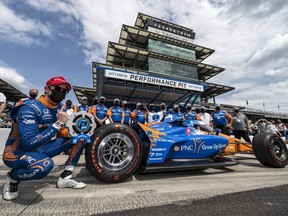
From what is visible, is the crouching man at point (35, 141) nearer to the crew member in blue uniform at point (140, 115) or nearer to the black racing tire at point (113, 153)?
the black racing tire at point (113, 153)

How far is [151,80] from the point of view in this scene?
1261 centimetres

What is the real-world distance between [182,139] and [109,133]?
115cm

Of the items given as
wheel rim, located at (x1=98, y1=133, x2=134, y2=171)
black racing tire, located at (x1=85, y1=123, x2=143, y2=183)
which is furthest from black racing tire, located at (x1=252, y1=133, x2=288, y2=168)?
wheel rim, located at (x1=98, y1=133, x2=134, y2=171)

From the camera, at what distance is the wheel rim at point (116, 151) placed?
222 centimetres

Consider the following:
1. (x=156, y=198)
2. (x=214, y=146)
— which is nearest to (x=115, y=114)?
(x=214, y=146)

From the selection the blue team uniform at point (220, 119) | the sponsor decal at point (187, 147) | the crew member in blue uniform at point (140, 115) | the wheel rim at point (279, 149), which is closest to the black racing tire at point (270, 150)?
the wheel rim at point (279, 149)

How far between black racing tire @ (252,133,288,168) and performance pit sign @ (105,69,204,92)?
9538 mm

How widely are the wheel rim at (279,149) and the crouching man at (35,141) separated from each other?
12.2 ft

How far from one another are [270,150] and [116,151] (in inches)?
119

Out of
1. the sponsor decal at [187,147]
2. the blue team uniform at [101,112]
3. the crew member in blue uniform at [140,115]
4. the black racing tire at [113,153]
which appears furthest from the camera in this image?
the crew member in blue uniform at [140,115]

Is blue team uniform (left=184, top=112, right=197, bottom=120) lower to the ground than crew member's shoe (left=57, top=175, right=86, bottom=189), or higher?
higher

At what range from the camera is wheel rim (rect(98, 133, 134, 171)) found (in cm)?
222

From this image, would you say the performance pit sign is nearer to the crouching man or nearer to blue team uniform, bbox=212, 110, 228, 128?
blue team uniform, bbox=212, 110, 228, 128

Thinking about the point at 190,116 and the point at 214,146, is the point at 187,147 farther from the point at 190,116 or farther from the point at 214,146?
the point at 190,116
